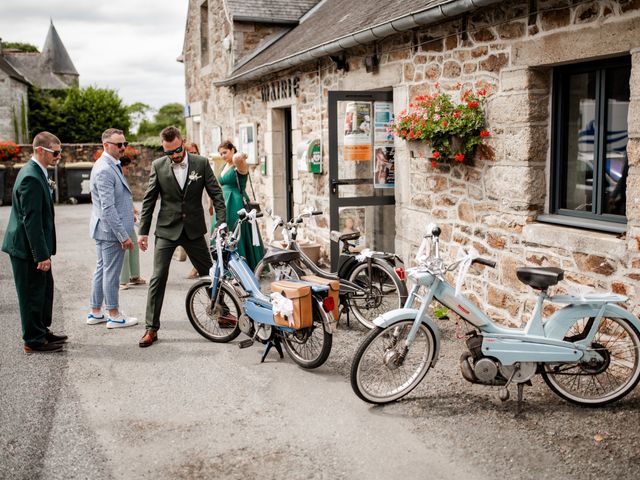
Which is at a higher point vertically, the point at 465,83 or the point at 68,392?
the point at 465,83

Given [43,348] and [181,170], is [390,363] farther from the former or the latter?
[43,348]

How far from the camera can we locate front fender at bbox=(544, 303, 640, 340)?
4391 millimetres

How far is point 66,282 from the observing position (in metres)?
9.12

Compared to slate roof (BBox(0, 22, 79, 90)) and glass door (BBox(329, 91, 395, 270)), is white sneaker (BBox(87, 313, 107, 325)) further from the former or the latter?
slate roof (BBox(0, 22, 79, 90))

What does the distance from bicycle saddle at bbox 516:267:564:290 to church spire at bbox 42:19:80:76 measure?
63.5m

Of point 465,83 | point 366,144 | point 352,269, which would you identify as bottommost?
point 352,269

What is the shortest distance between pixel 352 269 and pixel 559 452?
9.86 ft

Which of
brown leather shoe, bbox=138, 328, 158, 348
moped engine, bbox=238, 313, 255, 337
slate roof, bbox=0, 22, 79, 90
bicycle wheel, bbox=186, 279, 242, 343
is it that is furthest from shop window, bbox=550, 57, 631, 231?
slate roof, bbox=0, 22, 79, 90

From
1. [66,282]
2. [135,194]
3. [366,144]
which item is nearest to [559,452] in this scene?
[366,144]

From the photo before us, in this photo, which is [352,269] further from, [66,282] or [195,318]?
[66,282]

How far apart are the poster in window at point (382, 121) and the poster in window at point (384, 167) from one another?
9 cm

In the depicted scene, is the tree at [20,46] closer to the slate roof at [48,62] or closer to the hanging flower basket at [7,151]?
the slate roof at [48,62]

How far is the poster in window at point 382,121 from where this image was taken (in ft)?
25.4

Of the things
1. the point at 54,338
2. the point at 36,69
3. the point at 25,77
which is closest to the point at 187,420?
the point at 54,338
